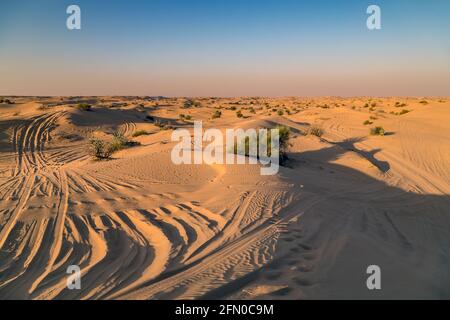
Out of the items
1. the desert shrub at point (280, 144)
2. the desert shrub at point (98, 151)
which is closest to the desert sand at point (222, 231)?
the desert shrub at point (280, 144)

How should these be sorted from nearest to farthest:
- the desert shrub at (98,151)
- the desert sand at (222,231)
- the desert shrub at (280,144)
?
1. the desert sand at (222,231)
2. the desert shrub at (280,144)
3. the desert shrub at (98,151)

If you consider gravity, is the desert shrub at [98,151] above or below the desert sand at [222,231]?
above

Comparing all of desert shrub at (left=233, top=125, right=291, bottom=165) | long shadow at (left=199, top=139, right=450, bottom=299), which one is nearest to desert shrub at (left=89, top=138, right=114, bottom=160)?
desert shrub at (left=233, top=125, right=291, bottom=165)

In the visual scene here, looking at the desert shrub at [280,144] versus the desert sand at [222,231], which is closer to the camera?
the desert sand at [222,231]

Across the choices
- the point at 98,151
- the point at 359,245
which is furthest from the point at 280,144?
the point at 359,245

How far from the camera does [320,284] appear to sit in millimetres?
4113

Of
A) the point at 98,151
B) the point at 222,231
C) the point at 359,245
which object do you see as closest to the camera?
the point at 359,245

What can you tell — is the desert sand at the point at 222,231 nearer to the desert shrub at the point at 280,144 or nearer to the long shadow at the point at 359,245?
the long shadow at the point at 359,245

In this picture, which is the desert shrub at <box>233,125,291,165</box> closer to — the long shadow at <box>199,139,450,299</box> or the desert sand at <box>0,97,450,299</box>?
the desert sand at <box>0,97,450,299</box>

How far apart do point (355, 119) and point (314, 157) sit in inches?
642

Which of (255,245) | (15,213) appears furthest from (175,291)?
(15,213)

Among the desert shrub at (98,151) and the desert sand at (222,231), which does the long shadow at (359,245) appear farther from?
the desert shrub at (98,151)

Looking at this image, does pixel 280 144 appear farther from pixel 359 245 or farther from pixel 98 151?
pixel 359 245

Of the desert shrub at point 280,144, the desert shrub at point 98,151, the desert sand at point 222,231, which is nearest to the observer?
the desert sand at point 222,231
